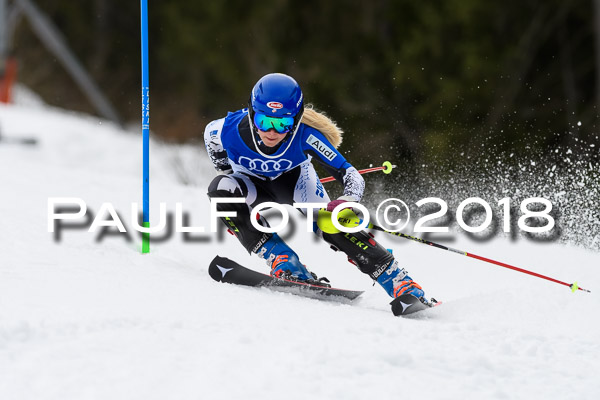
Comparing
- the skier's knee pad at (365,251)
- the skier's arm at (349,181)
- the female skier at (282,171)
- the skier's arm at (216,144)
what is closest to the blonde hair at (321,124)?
the female skier at (282,171)

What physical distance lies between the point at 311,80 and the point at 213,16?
6.17 m

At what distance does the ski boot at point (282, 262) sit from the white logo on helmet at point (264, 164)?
14.3 inches

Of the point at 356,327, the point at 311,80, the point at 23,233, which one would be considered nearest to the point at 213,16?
the point at 311,80

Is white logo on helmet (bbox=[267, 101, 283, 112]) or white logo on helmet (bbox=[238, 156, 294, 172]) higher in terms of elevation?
white logo on helmet (bbox=[267, 101, 283, 112])

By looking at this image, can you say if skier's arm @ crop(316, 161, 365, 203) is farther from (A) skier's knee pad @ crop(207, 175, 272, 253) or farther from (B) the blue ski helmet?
(A) skier's knee pad @ crop(207, 175, 272, 253)

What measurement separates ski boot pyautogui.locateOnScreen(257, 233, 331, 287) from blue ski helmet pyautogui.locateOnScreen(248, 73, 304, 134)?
2.10 feet

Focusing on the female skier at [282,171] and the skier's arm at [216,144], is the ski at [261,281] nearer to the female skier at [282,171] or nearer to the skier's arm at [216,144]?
the female skier at [282,171]

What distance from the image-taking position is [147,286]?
135 inches

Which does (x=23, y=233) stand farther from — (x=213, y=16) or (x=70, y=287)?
(x=213, y=16)

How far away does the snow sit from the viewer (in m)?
Result: 2.43

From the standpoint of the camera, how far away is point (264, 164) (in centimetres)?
411

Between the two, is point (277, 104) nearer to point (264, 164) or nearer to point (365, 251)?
point (264, 164)

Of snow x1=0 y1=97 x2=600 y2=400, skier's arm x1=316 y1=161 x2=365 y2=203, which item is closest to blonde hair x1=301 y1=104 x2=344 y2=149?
skier's arm x1=316 y1=161 x2=365 y2=203

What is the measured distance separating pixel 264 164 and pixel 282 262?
1.77 feet
